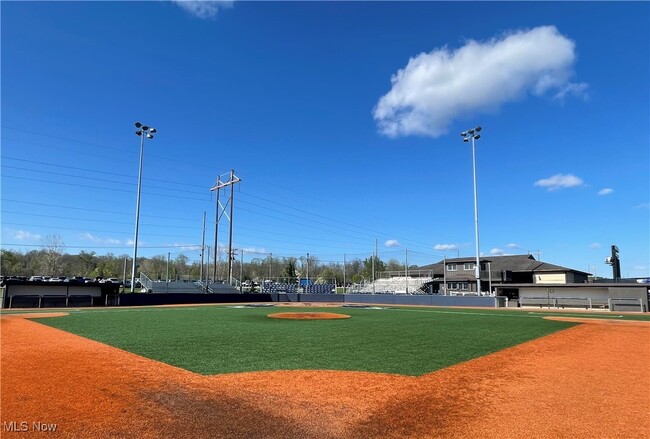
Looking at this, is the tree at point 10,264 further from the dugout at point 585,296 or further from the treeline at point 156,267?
the dugout at point 585,296

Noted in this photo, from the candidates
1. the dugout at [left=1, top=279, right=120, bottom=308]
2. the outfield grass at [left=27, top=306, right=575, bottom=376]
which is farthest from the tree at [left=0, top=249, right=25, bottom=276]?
the outfield grass at [left=27, top=306, right=575, bottom=376]

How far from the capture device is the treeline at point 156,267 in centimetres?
7238

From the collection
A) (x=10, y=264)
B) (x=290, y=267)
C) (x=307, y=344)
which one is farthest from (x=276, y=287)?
(x=10, y=264)

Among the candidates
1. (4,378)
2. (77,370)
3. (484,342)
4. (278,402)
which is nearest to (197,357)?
(77,370)

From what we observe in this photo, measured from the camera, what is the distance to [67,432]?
4523 millimetres

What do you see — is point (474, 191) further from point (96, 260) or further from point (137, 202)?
point (96, 260)

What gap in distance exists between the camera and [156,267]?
103 m

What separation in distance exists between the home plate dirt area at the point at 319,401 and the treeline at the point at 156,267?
175ft

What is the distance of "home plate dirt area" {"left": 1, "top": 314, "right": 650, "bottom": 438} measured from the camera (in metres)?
4.83

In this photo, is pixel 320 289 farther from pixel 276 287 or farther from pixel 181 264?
pixel 181 264

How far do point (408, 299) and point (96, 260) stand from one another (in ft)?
269

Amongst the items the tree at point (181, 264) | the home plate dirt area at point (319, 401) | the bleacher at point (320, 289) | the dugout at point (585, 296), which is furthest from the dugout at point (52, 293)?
the tree at point (181, 264)

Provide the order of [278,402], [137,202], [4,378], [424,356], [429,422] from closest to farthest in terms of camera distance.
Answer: [429,422], [278,402], [4,378], [424,356], [137,202]

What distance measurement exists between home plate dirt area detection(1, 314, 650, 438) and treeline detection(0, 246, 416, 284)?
53190 millimetres
